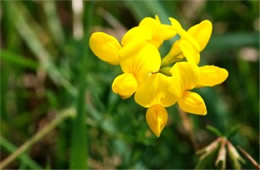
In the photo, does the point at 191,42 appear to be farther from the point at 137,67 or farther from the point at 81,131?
the point at 81,131

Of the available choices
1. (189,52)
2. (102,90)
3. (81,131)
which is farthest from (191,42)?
(102,90)

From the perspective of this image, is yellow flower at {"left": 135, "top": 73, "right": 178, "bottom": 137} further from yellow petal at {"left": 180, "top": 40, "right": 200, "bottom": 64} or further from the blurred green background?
the blurred green background

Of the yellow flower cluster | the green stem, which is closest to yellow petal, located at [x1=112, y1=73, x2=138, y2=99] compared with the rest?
the yellow flower cluster

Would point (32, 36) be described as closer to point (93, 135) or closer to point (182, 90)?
point (93, 135)

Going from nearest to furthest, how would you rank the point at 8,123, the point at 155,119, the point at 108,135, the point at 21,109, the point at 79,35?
1. the point at 155,119
2. the point at 108,135
3. the point at 8,123
4. the point at 21,109
5. the point at 79,35

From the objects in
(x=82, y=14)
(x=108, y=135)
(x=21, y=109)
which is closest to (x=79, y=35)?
(x=82, y=14)

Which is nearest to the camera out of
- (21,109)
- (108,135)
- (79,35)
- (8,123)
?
(108,135)
